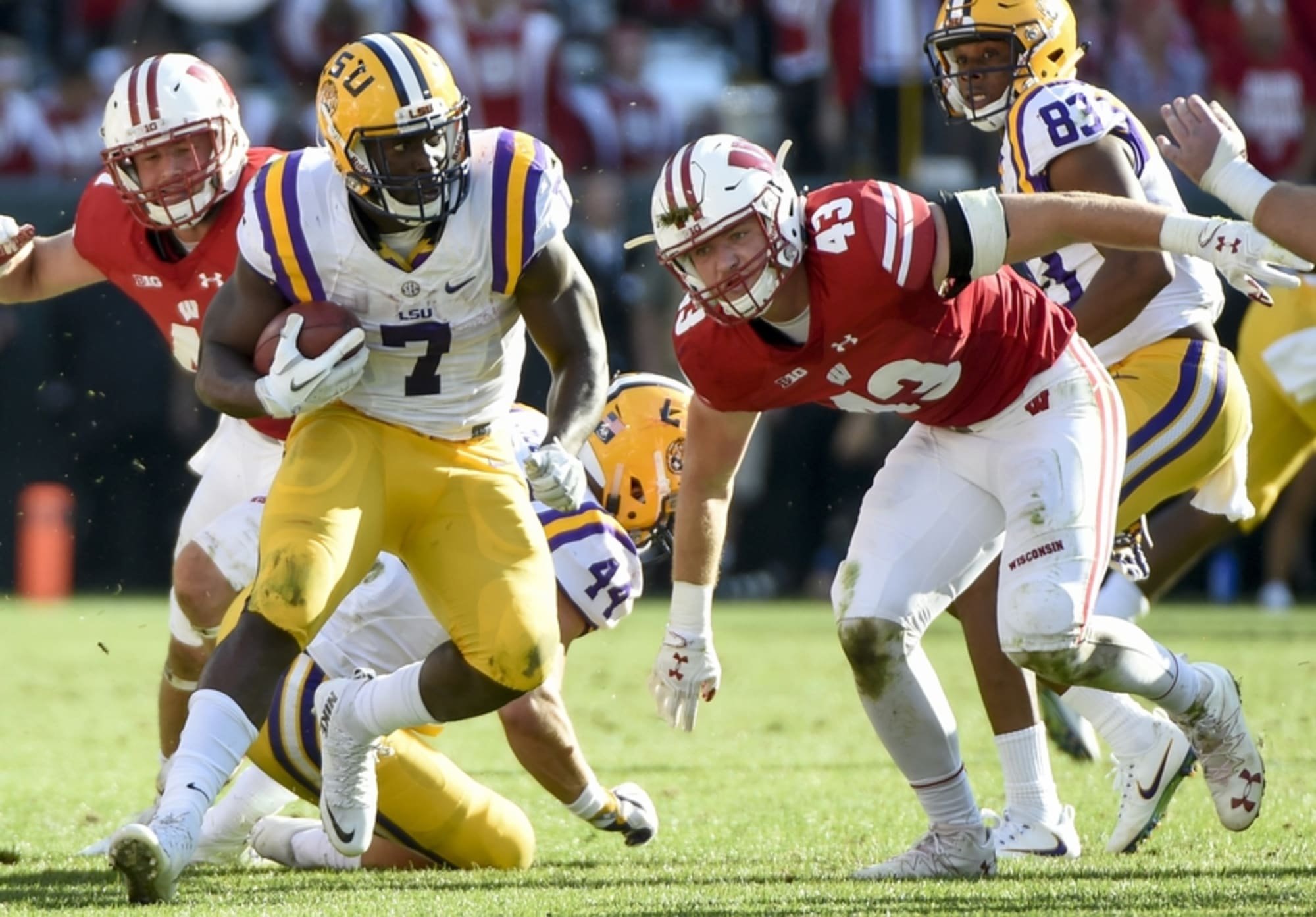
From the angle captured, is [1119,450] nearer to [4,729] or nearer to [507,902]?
[507,902]

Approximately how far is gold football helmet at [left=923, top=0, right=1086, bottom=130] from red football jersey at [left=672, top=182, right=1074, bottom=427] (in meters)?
1.16

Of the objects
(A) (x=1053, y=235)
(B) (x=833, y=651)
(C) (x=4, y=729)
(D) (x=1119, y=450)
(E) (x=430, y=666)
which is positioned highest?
(A) (x=1053, y=235)

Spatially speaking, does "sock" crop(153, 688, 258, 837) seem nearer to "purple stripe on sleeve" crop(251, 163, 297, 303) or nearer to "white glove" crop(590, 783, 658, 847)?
"purple stripe on sleeve" crop(251, 163, 297, 303)

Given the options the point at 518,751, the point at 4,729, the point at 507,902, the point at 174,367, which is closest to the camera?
the point at 507,902

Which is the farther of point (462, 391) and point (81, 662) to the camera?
point (81, 662)

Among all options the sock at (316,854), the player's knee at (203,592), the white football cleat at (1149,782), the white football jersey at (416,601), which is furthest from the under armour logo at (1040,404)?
the player's knee at (203,592)

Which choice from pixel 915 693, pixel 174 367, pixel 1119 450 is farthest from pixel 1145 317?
pixel 174 367

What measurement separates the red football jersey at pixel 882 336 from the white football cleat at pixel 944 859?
88 cm

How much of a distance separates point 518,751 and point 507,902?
0.76m

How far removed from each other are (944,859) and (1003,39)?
2302 millimetres

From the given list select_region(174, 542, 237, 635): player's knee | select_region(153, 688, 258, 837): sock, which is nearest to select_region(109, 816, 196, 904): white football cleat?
select_region(153, 688, 258, 837): sock

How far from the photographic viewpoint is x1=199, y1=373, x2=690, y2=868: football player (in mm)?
4449

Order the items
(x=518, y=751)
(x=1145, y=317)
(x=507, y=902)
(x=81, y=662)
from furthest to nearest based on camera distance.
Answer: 1. (x=81, y=662)
2. (x=1145, y=317)
3. (x=518, y=751)
4. (x=507, y=902)

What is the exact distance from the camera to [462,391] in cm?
439
